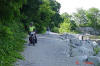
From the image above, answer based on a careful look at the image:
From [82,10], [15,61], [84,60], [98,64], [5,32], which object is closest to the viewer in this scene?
[5,32]

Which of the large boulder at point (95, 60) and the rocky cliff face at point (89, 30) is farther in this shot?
the rocky cliff face at point (89, 30)

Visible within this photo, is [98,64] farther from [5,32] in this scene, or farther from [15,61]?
[5,32]

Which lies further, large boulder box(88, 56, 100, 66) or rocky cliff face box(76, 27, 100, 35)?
rocky cliff face box(76, 27, 100, 35)

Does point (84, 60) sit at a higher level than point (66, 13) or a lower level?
lower

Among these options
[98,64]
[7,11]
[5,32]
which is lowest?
[98,64]

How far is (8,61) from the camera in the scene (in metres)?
8.05

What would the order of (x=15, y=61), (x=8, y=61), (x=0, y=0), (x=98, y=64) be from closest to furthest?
1. (x=0, y=0)
2. (x=8, y=61)
3. (x=15, y=61)
4. (x=98, y=64)

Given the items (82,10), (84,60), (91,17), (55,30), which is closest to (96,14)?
(91,17)

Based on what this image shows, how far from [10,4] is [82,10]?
77236 millimetres

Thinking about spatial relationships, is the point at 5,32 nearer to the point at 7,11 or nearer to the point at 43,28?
the point at 7,11

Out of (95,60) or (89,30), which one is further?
(89,30)

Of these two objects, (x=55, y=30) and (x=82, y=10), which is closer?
(x=55, y=30)

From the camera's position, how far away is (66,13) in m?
76.0

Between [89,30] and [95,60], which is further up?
[95,60]
